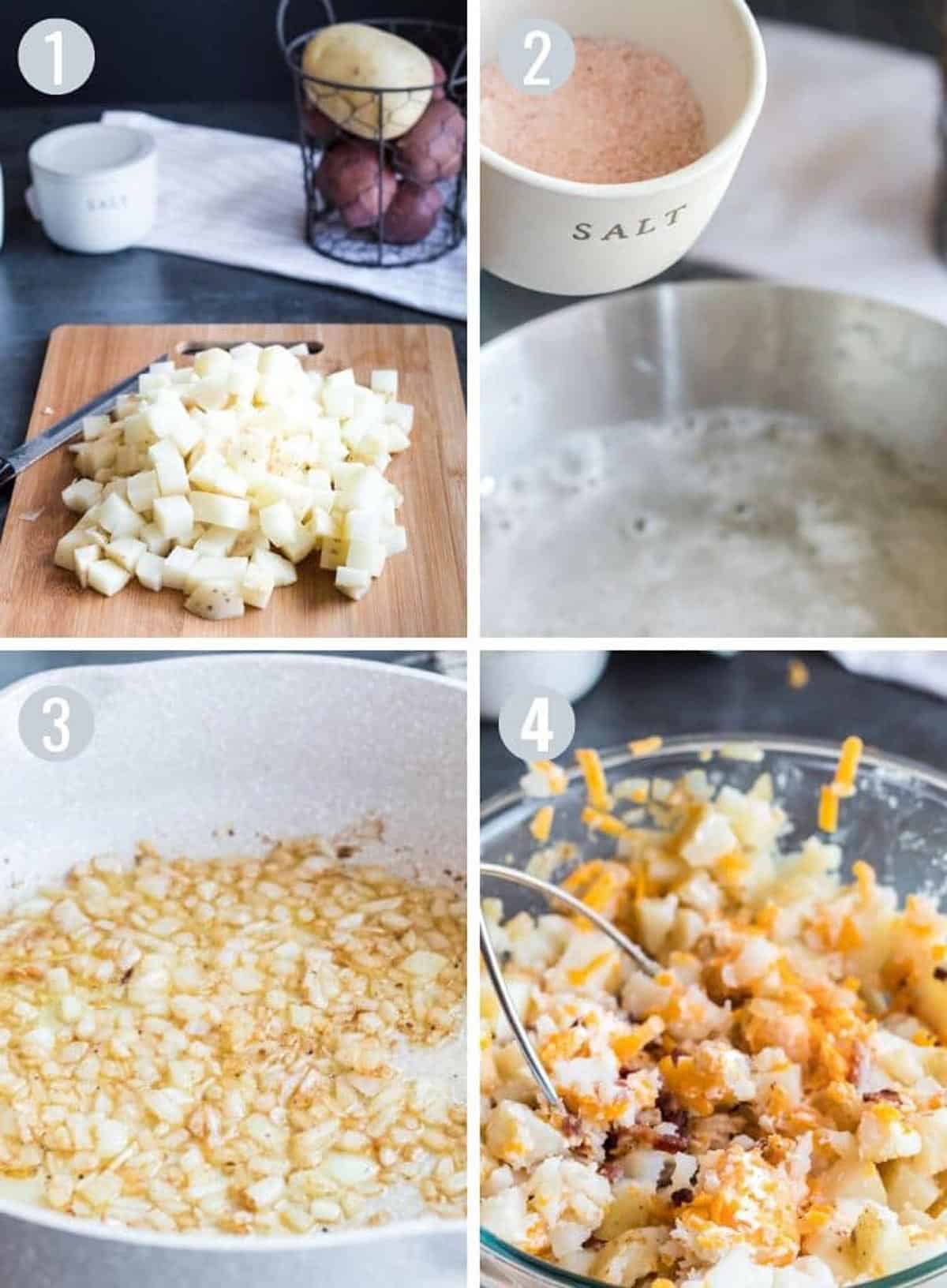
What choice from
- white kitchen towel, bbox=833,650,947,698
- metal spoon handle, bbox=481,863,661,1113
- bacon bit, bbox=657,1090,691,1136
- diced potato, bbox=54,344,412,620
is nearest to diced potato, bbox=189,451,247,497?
diced potato, bbox=54,344,412,620

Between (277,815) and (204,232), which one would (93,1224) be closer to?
(277,815)

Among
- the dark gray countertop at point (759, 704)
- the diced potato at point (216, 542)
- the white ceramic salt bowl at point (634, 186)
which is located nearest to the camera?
the white ceramic salt bowl at point (634, 186)

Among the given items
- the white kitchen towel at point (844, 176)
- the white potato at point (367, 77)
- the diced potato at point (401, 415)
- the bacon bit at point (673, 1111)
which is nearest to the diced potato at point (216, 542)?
the diced potato at point (401, 415)

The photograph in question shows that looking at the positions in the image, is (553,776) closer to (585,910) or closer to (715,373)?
(585,910)

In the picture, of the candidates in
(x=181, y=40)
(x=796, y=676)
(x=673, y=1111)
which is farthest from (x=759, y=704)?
(x=181, y=40)

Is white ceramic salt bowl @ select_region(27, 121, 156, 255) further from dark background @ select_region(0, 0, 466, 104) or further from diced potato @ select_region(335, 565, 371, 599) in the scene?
diced potato @ select_region(335, 565, 371, 599)

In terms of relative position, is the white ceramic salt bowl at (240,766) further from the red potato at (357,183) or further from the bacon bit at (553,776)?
the red potato at (357,183)
